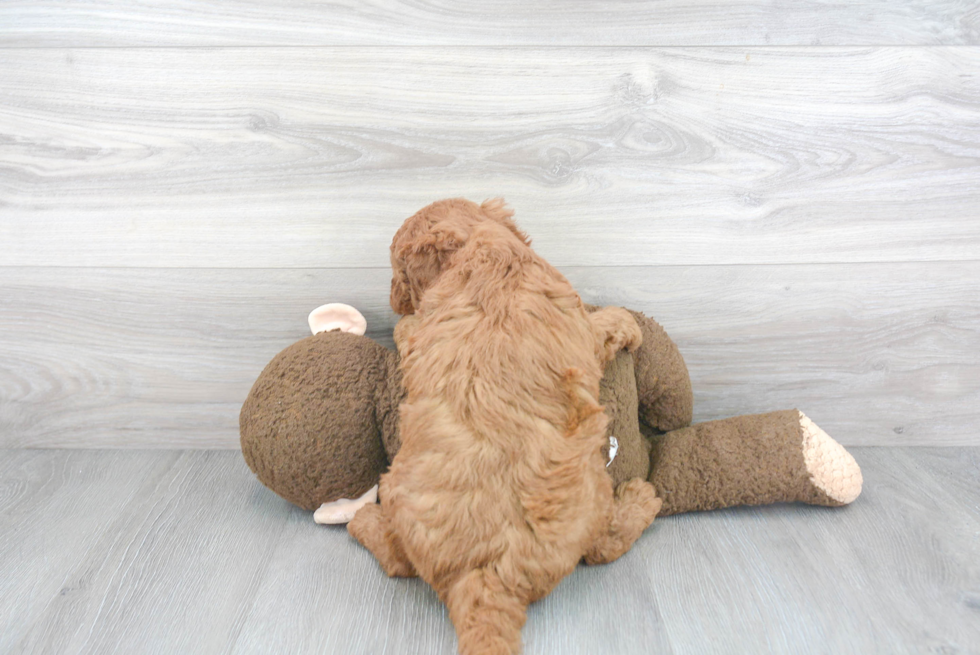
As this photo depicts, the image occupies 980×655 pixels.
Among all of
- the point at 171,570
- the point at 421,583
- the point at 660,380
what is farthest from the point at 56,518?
the point at 660,380

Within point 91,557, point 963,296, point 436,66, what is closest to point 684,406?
point 963,296

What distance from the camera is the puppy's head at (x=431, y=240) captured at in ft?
2.72

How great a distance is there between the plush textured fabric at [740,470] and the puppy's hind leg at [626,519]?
0.04 meters

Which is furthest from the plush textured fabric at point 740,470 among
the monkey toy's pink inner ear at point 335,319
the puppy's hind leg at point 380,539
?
the monkey toy's pink inner ear at point 335,319

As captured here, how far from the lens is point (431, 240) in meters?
0.83

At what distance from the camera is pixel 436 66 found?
3.29ft

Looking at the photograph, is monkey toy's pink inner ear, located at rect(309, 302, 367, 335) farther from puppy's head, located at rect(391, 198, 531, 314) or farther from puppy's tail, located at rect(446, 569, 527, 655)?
puppy's tail, located at rect(446, 569, 527, 655)

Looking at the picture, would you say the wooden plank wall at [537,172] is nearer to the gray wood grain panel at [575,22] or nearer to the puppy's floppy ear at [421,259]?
the gray wood grain panel at [575,22]

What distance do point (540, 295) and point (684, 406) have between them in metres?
0.36

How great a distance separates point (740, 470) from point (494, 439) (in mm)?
424

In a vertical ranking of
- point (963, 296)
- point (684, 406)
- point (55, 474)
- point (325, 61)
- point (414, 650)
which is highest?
point (325, 61)

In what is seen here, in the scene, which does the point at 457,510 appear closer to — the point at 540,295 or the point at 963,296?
the point at 540,295

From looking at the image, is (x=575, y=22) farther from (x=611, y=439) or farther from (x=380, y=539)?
(x=380, y=539)

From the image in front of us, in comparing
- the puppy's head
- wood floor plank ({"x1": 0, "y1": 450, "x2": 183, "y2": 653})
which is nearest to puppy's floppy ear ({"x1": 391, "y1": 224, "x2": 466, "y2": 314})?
the puppy's head
